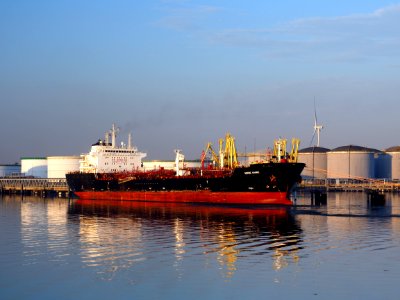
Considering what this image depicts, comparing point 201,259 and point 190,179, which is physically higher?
point 190,179

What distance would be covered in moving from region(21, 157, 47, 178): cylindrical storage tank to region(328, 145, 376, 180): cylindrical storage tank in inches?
2821

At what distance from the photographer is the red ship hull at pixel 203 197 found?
73.6 metres

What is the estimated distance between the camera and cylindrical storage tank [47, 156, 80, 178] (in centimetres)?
14038

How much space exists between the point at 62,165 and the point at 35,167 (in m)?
18.7

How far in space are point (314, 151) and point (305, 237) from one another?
11234cm

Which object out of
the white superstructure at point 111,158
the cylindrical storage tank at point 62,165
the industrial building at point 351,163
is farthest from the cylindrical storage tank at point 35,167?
the industrial building at point 351,163

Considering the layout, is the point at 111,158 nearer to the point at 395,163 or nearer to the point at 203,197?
the point at 203,197

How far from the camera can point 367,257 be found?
35.5 m

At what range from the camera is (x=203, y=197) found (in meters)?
79.4

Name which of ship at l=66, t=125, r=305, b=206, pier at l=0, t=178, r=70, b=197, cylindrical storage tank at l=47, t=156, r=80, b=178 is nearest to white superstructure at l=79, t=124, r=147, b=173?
ship at l=66, t=125, r=305, b=206

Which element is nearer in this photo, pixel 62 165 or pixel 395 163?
pixel 62 165

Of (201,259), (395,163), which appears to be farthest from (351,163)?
(201,259)

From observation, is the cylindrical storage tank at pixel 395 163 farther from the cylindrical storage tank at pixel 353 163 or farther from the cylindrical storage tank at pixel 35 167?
the cylindrical storage tank at pixel 35 167

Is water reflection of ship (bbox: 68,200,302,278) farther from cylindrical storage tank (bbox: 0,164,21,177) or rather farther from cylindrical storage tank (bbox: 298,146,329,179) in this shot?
cylindrical storage tank (bbox: 0,164,21,177)
